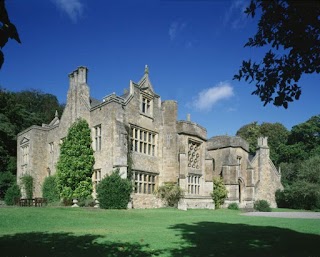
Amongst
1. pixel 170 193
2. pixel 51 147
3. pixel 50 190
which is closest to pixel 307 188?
pixel 170 193

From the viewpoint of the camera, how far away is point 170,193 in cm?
2761

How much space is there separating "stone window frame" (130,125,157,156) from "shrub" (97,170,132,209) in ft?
14.9

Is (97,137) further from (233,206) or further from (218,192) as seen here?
(233,206)

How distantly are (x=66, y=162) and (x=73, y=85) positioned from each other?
755 cm

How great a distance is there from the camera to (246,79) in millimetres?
7180

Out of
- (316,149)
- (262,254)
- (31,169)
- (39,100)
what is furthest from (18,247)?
(39,100)

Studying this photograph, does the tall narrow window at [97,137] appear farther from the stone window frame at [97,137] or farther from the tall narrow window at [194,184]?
the tall narrow window at [194,184]

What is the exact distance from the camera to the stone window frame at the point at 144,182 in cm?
2648

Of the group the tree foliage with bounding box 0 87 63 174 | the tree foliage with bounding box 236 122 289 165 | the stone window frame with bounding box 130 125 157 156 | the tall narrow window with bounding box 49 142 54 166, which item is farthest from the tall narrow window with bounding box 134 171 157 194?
the tree foliage with bounding box 236 122 289 165

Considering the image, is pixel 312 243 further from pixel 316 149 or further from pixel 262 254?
pixel 316 149

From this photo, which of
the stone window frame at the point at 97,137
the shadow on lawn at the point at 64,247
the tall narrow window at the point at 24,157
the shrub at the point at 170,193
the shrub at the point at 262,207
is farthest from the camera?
the tall narrow window at the point at 24,157

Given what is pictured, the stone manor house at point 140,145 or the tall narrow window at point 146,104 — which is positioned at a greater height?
the tall narrow window at point 146,104

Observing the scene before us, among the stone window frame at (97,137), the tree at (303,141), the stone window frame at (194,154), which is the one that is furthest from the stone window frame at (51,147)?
the tree at (303,141)

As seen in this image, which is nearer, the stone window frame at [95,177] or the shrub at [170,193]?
the stone window frame at [95,177]
